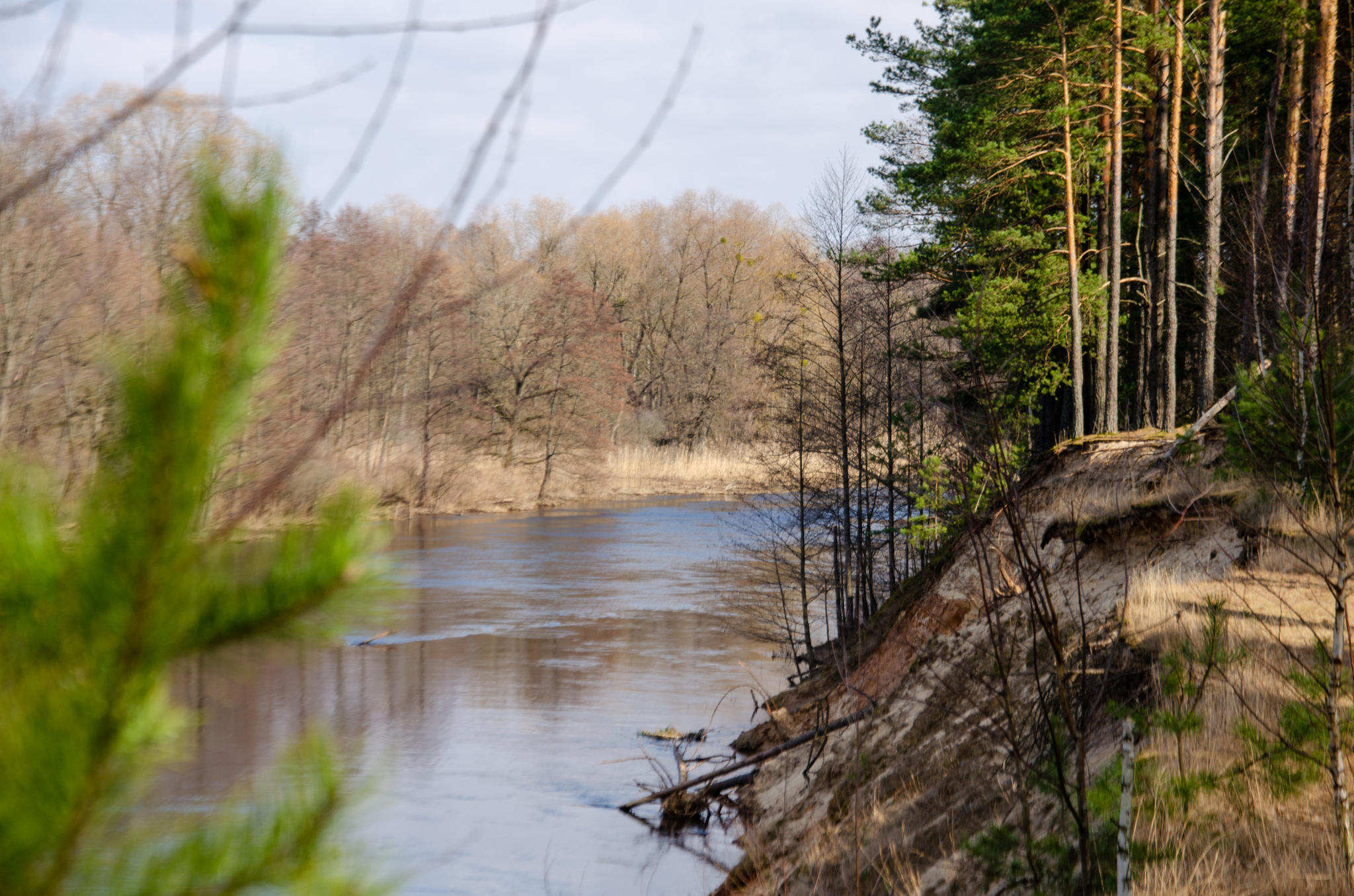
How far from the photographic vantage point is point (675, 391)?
56781 millimetres

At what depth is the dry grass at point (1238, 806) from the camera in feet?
14.7

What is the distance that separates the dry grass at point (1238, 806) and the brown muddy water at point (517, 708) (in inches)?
134

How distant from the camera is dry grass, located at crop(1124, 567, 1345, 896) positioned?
14.7 ft

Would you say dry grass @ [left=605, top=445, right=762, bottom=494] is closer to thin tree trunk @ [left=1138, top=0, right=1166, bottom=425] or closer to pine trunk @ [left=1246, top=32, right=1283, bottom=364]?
thin tree trunk @ [left=1138, top=0, right=1166, bottom=425]

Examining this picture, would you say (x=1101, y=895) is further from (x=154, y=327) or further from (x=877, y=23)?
(x=877, y=23)

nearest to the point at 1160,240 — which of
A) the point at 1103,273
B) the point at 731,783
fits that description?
the point at 1103,273

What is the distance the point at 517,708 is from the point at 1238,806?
1232 cm

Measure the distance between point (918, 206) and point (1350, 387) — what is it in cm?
1805

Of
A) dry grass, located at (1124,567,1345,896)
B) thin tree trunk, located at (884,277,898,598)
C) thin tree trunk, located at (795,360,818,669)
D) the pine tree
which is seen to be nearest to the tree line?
the pine tree

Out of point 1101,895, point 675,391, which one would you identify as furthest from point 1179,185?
point 675,391

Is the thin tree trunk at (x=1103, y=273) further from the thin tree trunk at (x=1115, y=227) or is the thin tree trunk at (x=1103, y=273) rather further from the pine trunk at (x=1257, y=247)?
the pine trunk at (x=1257, y=247)

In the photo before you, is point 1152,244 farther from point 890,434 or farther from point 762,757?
point 762,757

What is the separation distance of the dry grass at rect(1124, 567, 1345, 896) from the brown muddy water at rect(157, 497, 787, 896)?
340 cm

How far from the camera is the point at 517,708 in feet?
52.7
